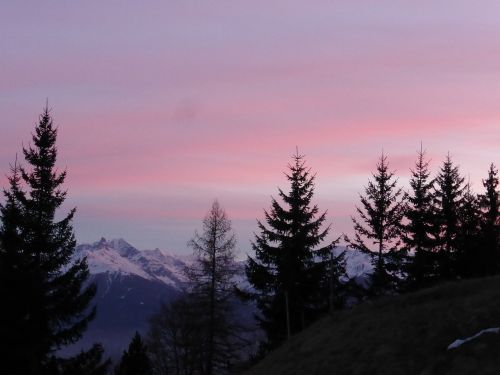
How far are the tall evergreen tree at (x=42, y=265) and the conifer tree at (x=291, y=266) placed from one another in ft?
40.3

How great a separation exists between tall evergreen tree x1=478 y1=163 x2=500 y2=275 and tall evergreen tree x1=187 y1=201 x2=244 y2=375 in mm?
16843

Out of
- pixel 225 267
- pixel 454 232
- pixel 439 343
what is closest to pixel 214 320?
pixel 225 267

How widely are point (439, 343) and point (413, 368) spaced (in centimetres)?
148

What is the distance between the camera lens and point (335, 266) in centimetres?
3925

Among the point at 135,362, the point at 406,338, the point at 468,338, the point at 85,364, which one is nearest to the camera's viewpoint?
the point at 468,338

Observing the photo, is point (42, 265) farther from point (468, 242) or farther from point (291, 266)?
point (468, 242)

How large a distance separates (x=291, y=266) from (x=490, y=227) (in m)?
14.5

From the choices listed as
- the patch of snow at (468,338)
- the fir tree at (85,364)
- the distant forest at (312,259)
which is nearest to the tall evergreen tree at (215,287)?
the distant forest at (312,259)

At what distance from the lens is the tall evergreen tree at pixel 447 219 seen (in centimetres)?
4031

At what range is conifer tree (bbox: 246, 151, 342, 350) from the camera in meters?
38.0

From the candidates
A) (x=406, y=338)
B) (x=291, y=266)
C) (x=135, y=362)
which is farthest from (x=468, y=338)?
(x=135, y=362)

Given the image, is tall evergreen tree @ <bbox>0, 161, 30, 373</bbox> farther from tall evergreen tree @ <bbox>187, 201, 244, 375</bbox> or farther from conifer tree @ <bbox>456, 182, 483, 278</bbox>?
conifer tree @ <bbox>456, 182, 483, 278</bbox>

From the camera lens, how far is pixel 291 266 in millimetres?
38156

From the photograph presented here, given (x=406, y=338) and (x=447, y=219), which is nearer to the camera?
(x=406, y=338)
